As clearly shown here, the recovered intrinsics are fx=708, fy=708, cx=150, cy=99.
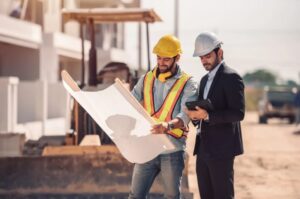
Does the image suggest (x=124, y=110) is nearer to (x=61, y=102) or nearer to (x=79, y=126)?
(x=79, y=126)

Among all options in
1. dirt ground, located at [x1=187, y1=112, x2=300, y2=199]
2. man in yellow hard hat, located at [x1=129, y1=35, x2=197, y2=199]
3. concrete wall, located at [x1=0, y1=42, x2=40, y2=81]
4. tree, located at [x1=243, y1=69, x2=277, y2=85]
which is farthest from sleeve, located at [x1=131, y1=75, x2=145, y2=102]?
tree, located at [x1=243, y1=69, x2=277, y2=85]

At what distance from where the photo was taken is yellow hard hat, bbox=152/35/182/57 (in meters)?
5.31

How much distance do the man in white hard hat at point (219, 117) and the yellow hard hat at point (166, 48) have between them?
0.18 meters

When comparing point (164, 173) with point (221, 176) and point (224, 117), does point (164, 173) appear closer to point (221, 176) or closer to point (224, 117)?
point (221, 176)

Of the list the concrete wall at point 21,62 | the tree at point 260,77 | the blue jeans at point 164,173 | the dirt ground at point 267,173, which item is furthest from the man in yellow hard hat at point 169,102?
the tree at point 260,77

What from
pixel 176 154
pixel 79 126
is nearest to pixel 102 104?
pixel 176 154

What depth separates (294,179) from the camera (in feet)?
40.5

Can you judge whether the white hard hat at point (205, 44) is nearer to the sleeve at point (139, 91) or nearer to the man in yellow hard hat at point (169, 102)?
the man in yellow hard hat at point (169, 102)

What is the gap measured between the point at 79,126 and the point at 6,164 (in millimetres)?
2406

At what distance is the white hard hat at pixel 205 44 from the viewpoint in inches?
204

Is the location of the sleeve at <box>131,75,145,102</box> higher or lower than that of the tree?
→ higher

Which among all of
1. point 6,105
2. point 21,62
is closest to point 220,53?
point 6,105

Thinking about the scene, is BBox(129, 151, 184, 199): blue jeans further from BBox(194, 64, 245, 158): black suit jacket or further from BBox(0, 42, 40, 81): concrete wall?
BBox(0, 42, 40, 81): concrete wall

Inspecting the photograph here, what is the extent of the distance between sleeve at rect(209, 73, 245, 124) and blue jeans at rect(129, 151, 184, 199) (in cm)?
45
